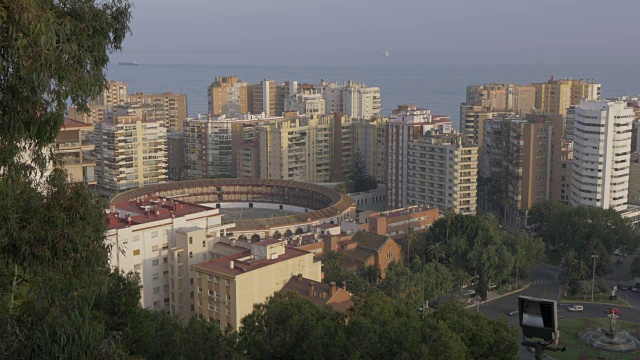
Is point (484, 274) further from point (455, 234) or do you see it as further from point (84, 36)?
point (84, 36)

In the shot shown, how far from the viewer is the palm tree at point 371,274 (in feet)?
71.9

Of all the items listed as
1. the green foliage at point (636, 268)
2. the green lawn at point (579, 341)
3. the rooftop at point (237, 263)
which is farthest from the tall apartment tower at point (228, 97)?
the green lawn at point (579, 341)

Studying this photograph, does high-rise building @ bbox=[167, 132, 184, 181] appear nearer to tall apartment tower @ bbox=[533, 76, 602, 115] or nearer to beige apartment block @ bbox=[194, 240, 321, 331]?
tall apartment tower @ bbox=[533, 76, 602, 115]

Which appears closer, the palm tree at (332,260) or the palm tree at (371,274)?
the palm tree at (332,260)

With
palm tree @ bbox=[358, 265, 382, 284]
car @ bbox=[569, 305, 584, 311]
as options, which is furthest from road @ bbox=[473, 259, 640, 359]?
palm tree @ bbox=[358, 265, 382, 284]

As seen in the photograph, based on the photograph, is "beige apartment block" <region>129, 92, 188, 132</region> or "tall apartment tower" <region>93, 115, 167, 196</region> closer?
"tall apartment tower" <region>93, 115, 167, 196</region>

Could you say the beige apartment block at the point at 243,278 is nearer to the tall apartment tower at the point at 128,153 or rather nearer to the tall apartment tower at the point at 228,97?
the tall apartment tower at the point at 128,153

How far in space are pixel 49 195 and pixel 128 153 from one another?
111 feet

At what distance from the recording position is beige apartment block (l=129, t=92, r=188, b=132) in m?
55.7

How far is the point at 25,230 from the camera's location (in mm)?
5008

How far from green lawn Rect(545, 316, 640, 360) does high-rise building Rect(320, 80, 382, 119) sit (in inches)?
1308

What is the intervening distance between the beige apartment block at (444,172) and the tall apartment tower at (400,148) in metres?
0.41

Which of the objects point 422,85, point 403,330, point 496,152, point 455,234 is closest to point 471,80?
point 422,85

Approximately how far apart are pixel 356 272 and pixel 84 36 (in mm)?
17944
